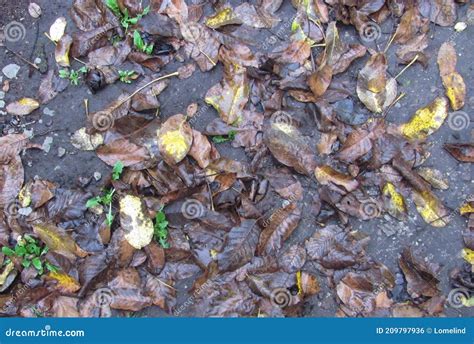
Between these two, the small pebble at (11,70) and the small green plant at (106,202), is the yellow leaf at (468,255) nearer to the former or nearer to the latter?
the small green plant at (106,202)

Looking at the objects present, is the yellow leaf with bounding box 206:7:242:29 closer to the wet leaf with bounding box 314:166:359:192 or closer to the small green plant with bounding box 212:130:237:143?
the small green plant with bounding box 212:130:237:143

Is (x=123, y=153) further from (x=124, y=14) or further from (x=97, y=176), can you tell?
(x=124, y=14)

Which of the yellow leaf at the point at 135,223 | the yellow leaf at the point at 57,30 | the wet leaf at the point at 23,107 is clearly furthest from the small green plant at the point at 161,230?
the yellow leaf at the point at 57,30

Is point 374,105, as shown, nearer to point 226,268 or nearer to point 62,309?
point 226,268

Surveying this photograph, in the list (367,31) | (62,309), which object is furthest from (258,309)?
(367,31)

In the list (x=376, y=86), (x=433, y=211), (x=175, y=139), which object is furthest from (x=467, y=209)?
(x=175, y=139)

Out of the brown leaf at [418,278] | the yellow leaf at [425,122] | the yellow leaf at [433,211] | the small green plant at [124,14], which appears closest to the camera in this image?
the brown leaf at [418,278]

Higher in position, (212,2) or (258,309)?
(212,2)
